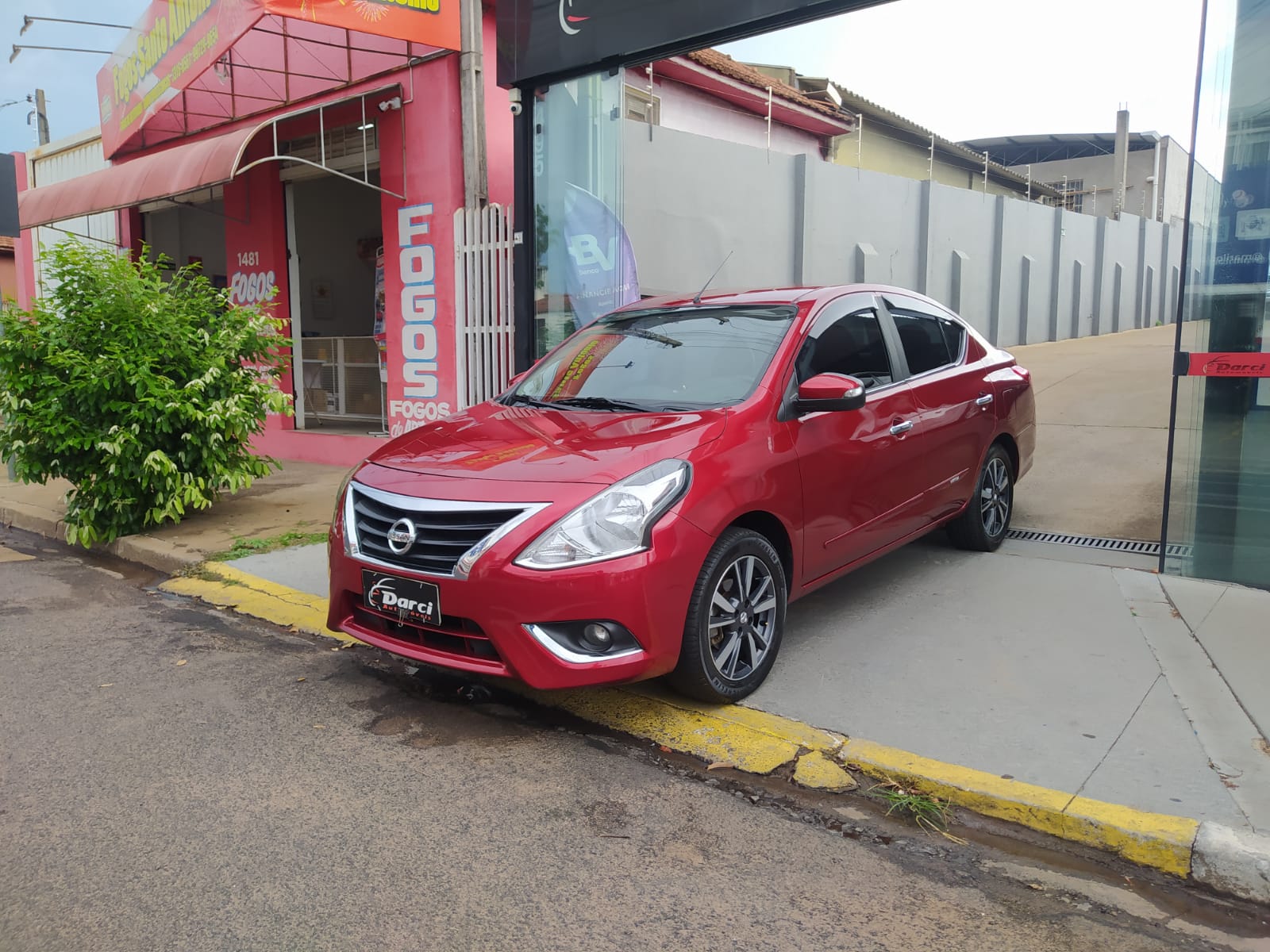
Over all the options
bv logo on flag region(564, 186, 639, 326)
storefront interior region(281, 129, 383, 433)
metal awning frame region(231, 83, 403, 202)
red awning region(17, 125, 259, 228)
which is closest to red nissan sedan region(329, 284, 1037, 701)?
bv logo on flag region(564, 186, 639, 326)

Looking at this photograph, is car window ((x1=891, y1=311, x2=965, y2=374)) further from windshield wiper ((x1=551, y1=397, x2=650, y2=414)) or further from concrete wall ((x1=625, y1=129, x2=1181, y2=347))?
concrete wall ((x1=625, y1=129, x2=1181, y2=347))

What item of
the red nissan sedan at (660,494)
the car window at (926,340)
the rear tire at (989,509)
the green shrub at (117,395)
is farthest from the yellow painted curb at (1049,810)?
the green shrub at (117,395)

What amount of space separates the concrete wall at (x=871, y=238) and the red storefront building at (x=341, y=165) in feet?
5.80

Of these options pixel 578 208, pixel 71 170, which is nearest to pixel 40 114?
pixel 71 170

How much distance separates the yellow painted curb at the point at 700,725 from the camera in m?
3.55

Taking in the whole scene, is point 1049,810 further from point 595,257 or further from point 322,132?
point 322,132

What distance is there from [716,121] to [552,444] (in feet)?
35.3

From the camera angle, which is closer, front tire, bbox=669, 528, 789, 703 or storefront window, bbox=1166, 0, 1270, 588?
front tire, bbox=669, 528, 789, 703

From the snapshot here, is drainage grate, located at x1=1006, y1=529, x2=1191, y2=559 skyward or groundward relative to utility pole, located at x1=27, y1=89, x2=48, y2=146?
groundward

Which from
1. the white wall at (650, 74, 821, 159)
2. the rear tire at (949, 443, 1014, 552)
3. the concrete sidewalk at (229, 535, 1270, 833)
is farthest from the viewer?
the white wall at (650, 74, 821, 159)

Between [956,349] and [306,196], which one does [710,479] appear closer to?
[956,349]

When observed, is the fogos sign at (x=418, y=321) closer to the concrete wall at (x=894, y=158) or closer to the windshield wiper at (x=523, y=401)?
the windshield wiper at (x=523, y=401)

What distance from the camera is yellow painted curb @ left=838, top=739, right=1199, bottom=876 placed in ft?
9.48

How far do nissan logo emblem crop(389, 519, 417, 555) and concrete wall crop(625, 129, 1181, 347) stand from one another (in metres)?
6.36
